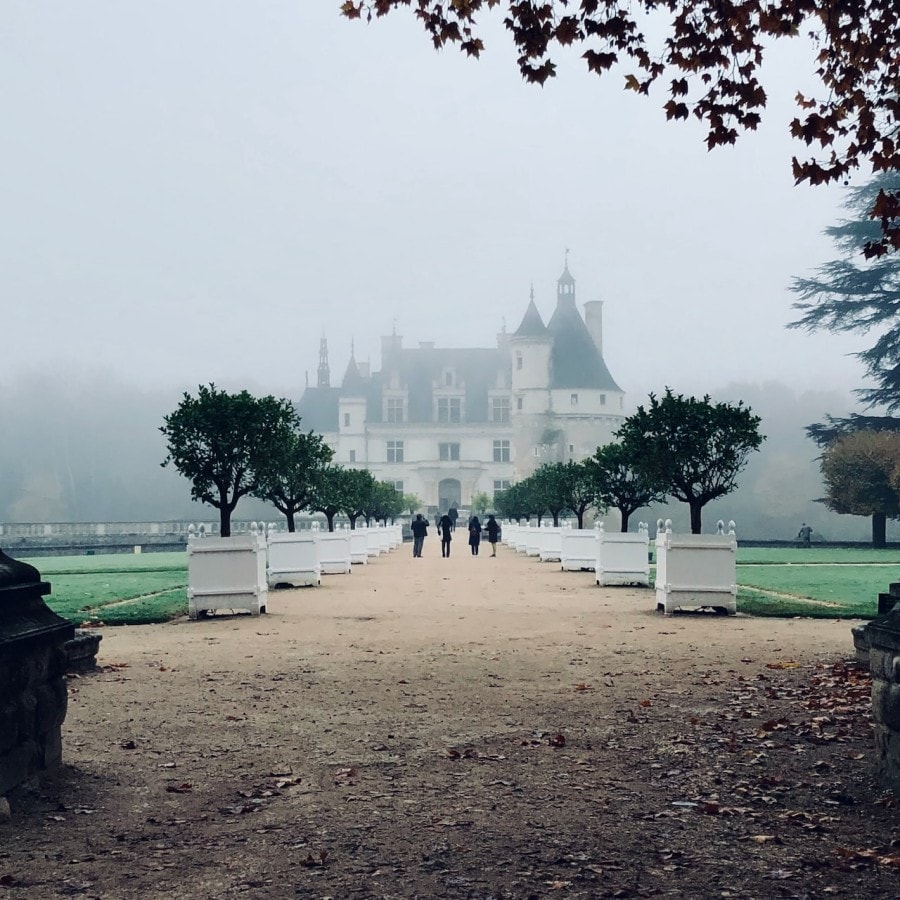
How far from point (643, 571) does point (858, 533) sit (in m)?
54.9

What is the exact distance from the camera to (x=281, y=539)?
19016 millimetres

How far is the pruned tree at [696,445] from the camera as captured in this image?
47.6 feet

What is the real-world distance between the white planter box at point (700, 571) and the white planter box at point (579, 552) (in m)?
10.5

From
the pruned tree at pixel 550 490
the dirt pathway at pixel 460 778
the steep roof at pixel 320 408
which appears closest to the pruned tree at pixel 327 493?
the pruned tree at pixel 550 490

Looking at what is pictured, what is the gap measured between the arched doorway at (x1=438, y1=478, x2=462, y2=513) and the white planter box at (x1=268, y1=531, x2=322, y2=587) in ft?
250

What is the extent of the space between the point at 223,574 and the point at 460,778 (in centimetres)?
874

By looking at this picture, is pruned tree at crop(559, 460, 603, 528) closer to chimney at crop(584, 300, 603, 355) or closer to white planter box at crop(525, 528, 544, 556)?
white planter box at crop(525, 528, 544, 556)

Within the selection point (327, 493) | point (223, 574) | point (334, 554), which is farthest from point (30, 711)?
point (334, 554)

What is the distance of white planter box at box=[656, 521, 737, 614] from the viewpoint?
13.1 meters

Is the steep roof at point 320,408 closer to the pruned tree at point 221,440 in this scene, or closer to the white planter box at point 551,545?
the white planter box at point 551,545

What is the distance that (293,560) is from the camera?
19203mm

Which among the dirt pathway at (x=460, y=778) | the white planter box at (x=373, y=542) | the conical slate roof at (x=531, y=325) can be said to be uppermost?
the conical slate roof at (x=531, y=325)

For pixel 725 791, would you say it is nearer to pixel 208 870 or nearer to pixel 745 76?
pixel 208 870

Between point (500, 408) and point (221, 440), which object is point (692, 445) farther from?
point (500, 408)
